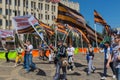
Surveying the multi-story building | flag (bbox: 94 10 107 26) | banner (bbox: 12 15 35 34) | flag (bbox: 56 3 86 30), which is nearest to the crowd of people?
banner (bbox: 12 15 35 34)

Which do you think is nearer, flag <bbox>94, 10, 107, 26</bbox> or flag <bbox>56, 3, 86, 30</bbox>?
flag <bbox>56, 3, 86, 30</bbox>

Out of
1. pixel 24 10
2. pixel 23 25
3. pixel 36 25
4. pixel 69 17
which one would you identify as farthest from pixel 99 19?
pixel 24 10

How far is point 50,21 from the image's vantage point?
103m

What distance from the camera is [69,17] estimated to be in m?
18.0

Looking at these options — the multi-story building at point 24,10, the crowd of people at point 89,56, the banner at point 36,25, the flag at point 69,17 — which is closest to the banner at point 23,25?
the banner at point 36,25

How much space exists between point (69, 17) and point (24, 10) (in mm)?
76531

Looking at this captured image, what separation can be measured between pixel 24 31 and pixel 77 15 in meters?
3.14

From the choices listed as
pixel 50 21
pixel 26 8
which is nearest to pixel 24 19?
pixel 26 8

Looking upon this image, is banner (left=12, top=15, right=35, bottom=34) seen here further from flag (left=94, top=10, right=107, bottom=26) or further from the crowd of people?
flag (left=94, top=10, right=107, bottom=26)

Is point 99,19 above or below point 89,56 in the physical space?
above

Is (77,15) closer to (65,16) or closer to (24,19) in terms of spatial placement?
(65,16)

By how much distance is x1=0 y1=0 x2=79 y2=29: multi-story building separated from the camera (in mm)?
86875

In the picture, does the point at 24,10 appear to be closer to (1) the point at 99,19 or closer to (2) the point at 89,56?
(1) the point at 99,19

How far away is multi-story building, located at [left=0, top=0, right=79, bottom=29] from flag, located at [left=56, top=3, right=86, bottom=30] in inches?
2617
